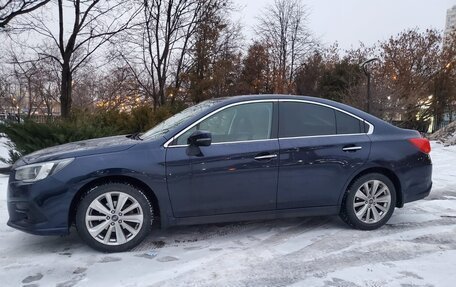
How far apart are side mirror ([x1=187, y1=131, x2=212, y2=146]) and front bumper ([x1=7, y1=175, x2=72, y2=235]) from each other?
1.28 meters

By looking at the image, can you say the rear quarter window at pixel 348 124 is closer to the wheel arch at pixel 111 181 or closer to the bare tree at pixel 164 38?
the wheel arch at pixel 111 181

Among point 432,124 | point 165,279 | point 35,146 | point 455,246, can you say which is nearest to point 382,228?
point 455,246

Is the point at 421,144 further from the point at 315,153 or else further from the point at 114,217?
the point at 114,217

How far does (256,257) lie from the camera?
152 inches

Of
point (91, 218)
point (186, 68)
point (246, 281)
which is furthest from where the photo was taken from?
point (186, 68)

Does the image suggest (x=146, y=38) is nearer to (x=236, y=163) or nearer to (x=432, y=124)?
(x=236, y=163)

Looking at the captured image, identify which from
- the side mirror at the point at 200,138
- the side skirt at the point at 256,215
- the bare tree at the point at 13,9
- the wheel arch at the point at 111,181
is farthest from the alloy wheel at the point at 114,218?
the bare tree at the point at 13,9

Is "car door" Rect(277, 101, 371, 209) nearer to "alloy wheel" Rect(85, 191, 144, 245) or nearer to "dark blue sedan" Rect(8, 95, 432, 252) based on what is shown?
"dark blue sedan" Rect(8, 95, 432, 252)

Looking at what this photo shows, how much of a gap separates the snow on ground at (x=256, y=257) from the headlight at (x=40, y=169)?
0.77 m

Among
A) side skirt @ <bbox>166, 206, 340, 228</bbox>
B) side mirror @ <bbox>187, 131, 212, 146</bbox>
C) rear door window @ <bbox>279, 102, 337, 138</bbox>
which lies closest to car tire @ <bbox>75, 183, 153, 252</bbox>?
side skirt @ <bbox>166, 206, 340, 228</bbox>

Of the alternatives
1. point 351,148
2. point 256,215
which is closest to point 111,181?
point 256,215

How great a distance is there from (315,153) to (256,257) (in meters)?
1.31

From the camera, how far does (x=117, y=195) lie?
12.9 ft

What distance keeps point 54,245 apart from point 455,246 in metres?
4.19
